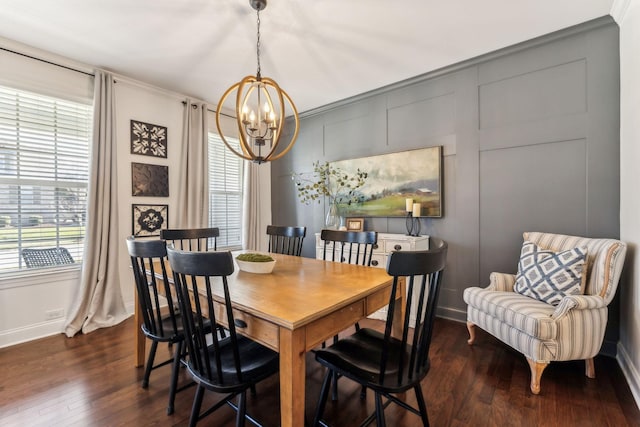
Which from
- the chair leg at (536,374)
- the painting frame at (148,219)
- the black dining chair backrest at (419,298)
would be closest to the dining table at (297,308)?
the black dining chair backrest at (419,298)

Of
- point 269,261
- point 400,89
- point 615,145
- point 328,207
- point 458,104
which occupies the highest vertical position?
point 400,89

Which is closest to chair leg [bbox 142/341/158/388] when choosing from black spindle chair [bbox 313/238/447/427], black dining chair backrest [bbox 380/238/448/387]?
black spindle chair [bbox 313/238/447/427]

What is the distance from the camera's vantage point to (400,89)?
355 centimetres

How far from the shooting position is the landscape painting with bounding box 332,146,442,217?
327 centimetres

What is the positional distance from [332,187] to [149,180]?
92.1 inches

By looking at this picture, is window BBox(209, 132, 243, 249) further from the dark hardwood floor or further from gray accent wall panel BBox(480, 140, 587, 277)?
gray accent wall panel BBox(480, 140, 587, 277)

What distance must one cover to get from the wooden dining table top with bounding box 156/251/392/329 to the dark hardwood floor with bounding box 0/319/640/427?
79 cm

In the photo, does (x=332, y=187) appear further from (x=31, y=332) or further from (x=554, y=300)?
(x=31, y=332)

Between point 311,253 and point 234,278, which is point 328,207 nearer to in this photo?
point 311,253

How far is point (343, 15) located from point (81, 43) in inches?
95.0

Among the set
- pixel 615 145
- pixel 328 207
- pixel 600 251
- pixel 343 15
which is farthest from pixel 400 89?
pixel 600 251

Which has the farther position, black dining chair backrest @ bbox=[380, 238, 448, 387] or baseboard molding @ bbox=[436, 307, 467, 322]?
baseboard molding @ bbox=[436, 307, 467, 322]

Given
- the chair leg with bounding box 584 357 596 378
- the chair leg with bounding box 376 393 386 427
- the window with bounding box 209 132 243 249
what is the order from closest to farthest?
the chair leg with bounding box 376 393 386 427, the chair leg with bounding box 584 357 596 378, the window with bounding box 209 132 243 249

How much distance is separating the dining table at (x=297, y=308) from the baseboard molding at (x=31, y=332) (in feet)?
7.86
